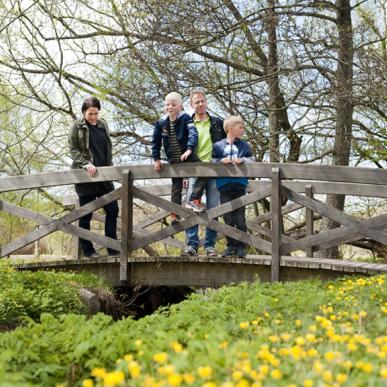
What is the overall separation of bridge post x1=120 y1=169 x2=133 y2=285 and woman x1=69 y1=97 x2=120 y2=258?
286mm

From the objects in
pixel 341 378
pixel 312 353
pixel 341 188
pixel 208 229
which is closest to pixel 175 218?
pixel 208 229

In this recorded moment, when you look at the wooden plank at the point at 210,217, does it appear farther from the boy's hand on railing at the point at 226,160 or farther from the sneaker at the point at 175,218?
the boy's hand on railing at the point at 226,160

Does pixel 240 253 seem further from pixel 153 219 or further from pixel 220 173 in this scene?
pixel 153 219

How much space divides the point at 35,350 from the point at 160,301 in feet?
17.6

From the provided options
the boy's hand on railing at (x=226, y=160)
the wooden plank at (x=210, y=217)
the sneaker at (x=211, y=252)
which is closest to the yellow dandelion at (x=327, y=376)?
the wooden plank at (x=210, y=217)

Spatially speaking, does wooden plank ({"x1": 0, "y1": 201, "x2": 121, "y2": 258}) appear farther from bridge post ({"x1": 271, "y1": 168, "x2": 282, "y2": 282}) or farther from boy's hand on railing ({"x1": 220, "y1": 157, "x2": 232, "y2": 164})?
bridge post ({"x1": 271, "y1": 168, "x2": 282, "y2": 282})

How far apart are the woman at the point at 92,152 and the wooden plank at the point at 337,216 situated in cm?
228

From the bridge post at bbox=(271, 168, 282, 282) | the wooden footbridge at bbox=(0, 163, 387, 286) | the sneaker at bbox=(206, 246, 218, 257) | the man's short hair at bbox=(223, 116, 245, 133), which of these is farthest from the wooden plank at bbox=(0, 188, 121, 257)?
the bridge post at bbox=(271, 168, 282, 282)

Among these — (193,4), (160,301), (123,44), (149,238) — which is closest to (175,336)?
(149,238)

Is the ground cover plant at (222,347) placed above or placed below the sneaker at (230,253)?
below

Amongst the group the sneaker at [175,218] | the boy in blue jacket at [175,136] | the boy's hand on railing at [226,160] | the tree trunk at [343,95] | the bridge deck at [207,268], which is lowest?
the bridge deck at [207,268]

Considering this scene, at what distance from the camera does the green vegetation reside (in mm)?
5664

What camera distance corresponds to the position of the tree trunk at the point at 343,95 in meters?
9.10

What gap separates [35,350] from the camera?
323 centimetres
